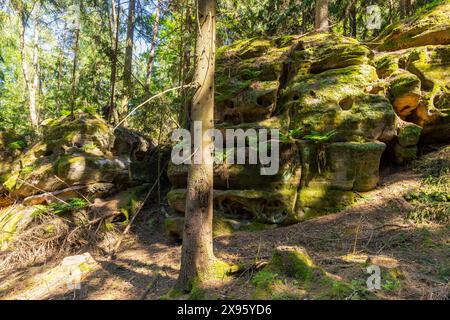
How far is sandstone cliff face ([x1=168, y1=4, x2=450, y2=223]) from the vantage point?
24.3ft

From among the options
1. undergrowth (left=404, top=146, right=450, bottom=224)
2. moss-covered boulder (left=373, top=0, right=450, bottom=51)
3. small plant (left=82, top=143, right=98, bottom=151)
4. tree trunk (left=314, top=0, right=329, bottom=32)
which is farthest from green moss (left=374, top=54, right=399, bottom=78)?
small plant (left=82, top=143, right=98, bottom=151)

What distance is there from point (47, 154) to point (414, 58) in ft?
44.0

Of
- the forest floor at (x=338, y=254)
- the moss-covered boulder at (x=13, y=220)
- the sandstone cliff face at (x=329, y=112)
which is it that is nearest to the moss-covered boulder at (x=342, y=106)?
the sandstone cliff face at (x=329, y=112)

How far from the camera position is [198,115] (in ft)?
16.0

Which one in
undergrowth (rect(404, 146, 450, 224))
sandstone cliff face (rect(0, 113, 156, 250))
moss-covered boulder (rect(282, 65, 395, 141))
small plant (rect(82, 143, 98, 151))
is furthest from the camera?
small plant (rect(82, 143, 98, 151))

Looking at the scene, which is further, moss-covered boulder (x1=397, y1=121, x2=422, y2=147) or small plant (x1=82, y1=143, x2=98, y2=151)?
small plant (x1=82, y1=143, x2=98, y2=151)

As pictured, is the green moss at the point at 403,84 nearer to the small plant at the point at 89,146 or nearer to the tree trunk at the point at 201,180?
the tree trunk at the point at 201,180

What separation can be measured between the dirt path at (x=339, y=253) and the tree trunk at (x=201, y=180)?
529 mm

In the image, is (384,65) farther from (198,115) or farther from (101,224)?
(101,224)

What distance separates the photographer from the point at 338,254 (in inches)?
212

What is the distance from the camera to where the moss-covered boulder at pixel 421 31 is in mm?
9070

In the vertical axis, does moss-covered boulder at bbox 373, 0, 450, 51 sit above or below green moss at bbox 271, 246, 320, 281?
above

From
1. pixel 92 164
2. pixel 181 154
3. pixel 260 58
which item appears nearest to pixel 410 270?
pixel 181 154

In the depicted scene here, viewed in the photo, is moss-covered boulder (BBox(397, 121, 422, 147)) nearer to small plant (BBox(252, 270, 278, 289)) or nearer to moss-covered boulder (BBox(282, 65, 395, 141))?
moss-covered boulder (BBox(282, 65, 395, 141))
